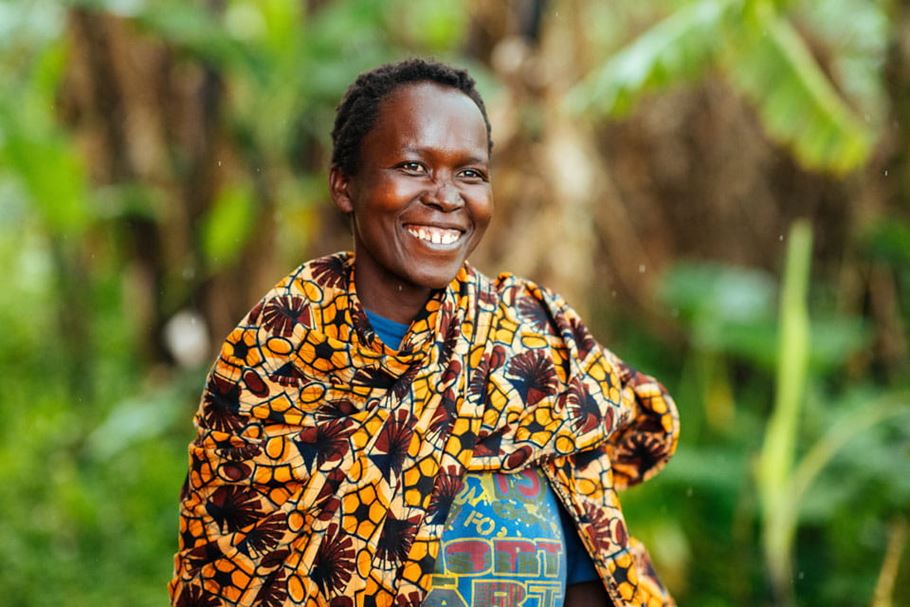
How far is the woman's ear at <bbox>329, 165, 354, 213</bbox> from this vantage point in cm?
189

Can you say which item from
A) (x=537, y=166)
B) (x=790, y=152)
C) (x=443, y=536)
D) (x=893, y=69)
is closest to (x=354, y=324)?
(x=443, y=536)

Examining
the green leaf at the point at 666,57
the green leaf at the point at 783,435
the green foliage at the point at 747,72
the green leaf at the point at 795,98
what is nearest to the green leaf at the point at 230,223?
the green foliage at the point at 747,72

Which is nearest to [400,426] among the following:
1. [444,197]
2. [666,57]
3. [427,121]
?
[444,197]

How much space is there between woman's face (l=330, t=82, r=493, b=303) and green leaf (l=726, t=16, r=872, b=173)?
2976 millimetres

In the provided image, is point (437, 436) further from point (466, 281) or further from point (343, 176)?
point (343, 176)

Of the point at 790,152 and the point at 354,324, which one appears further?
the point at 790,152

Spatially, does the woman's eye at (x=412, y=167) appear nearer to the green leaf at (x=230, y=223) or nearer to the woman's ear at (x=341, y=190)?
the woman's ear at (x=341, y=190)

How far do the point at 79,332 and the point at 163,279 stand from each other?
0.65 meters

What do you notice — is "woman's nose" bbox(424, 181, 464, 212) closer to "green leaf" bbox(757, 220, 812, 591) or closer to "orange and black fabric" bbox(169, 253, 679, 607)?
"orange and black fabric" bbox(169, 253, 679, 607)

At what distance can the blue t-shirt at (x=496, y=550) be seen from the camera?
1.78m

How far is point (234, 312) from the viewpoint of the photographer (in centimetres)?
663

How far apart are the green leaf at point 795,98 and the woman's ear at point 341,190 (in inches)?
119

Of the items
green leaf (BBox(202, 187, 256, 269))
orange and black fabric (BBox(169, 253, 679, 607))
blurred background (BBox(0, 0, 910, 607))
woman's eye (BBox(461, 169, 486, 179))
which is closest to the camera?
orange and black fabric (BBox(169, 253, 679, 607))

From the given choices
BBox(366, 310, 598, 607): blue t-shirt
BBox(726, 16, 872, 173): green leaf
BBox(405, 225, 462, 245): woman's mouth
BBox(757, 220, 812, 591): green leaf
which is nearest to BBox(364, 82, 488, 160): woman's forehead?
BBox(405, 225, 462, 245): woman's mouth
